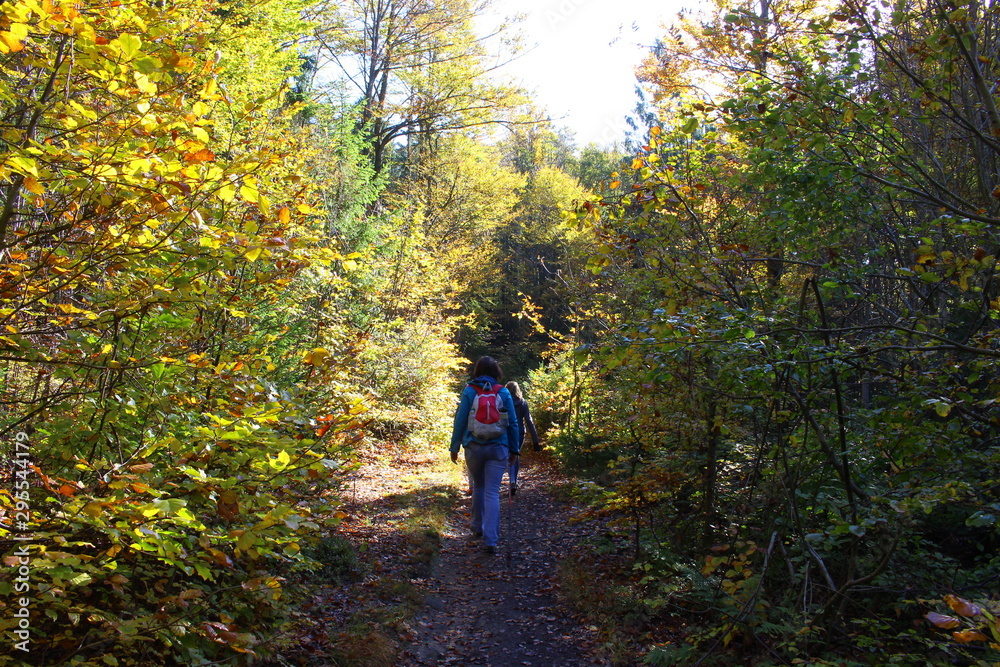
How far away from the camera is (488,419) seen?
6172mm

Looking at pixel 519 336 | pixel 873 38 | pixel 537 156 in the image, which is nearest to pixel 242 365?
pixel 873 38

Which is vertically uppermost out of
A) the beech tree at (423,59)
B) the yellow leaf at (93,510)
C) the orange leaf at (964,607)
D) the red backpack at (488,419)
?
the beech tree at (423,59)

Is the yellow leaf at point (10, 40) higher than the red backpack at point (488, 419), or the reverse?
the yellow leaf at point (10, 40)

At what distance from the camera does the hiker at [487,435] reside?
6.19m

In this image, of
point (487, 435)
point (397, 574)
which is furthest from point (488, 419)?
point (397, 574)

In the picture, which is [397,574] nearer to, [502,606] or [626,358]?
[502,606]

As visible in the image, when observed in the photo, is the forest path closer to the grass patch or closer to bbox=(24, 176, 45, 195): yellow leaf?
the grass patch

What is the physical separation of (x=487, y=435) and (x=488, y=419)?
0.16 meters

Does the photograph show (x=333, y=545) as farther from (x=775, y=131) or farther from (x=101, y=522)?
(x=775, y=131)

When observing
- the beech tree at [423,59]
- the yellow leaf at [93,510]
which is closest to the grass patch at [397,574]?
the yellow leaf at [93,510]

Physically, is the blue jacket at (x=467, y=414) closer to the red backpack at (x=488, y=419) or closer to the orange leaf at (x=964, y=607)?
the red backpack at (x=488, y=419)

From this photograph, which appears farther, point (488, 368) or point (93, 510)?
point (488, 368)

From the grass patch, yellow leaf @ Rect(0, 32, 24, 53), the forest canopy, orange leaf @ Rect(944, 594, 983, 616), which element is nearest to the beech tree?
the forest canopy

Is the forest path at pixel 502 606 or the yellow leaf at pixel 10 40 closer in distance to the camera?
the yellow leaf at pixel 10 40
